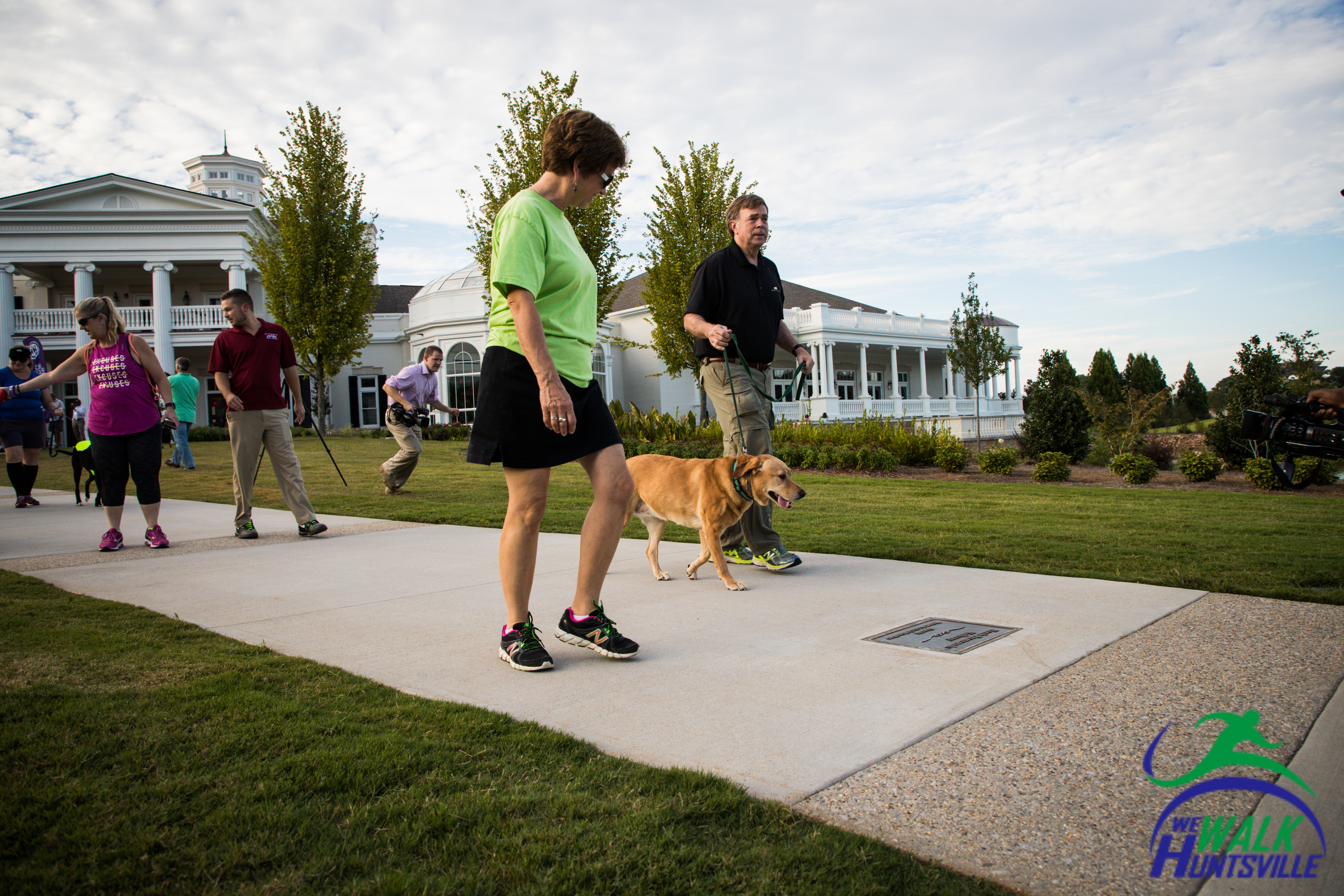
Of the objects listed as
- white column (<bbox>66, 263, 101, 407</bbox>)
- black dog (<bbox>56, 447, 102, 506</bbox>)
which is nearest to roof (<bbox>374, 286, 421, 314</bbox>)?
white column (<bbox>66, 263, 101, 407</bbox>)

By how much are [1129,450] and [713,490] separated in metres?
12.4

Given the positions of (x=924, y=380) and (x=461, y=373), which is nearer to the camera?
(x=461, y=373)

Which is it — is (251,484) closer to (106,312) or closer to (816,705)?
(106,312)

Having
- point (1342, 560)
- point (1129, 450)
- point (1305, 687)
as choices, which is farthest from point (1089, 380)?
point (1305, 687)

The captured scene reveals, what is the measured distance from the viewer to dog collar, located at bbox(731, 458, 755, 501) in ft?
15.4

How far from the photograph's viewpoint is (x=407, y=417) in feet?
31.8

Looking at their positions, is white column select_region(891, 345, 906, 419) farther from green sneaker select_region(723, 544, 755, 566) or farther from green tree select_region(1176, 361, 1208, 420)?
green sneaker select_region(723, 544, 755, 566)

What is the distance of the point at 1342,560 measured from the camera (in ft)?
16.5

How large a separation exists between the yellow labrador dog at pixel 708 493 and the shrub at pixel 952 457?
905 cm

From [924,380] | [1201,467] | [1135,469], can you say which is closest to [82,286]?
[1135,469]

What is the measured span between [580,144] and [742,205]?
83.7 inches

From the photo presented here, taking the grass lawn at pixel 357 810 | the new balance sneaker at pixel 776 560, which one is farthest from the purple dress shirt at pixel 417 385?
the grass lawn at pixel 357 810

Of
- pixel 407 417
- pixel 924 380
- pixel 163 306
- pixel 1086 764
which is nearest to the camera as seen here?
pixel 1086 764

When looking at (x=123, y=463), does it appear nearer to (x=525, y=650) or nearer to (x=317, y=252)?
(x=525, y=650)
